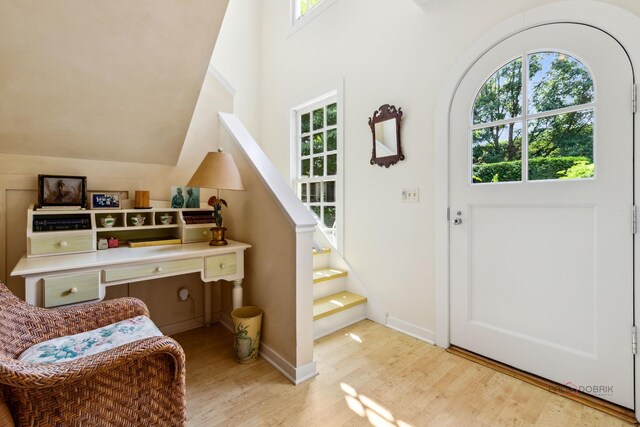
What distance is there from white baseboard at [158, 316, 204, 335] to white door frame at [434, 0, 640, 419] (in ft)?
6.08

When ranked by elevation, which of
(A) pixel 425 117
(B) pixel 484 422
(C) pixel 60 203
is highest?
(A) pixel 425 117

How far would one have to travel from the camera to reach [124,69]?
5.31 ft

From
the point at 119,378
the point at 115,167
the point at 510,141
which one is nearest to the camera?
the point at 119,378

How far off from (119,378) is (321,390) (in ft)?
3.28

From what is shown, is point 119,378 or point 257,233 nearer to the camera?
point 119,378

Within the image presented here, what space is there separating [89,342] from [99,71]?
136 centimetres

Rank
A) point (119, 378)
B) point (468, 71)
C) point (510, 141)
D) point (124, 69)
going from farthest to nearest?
1. point (468, 71)
2. point (510, 141)
3. point (124, 69)
4. point (119, 378)

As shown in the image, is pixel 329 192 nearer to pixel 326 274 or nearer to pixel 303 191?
pixel 303 191

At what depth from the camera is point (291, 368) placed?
1701 mm

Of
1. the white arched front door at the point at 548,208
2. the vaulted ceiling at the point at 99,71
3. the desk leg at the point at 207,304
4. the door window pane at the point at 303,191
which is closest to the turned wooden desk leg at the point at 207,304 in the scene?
the desk leg at the point at 207,304

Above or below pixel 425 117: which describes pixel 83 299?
below

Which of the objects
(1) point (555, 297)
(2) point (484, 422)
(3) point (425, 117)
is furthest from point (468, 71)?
(2) point (484, 422)

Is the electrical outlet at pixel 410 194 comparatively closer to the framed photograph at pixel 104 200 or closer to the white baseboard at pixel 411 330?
the white baseboard at pixel 411 330

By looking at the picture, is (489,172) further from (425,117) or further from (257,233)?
(257,233)
